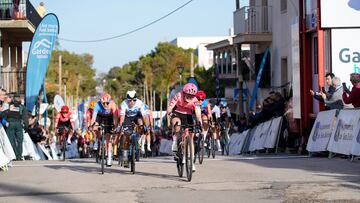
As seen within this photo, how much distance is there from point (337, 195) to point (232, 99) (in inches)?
1552

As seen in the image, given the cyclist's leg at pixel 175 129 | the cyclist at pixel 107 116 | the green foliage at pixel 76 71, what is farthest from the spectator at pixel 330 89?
the green foliage at pixel 76 71

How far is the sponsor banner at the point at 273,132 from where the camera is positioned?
77.7 ft

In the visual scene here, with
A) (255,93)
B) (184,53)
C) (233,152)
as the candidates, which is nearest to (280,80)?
(255,93)

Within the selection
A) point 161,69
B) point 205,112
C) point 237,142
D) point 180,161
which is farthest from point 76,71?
point 180,161

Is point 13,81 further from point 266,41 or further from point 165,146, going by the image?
point 266,41

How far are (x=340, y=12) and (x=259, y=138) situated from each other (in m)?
6.16

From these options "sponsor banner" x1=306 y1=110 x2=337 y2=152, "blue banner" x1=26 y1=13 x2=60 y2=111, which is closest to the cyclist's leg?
"sponsor banner" x1=306 y1=110 x2=337 y2=152

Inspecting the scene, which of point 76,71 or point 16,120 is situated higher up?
point 76,71

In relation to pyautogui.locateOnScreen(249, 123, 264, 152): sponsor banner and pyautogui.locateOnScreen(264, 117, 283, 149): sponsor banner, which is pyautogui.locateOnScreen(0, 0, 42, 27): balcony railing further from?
pyautogui.locateOnScreen(264, 117, 283, 149): sponsor banner

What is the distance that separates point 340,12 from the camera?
20.9 metres

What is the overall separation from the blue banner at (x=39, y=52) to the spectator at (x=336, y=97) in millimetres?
14943

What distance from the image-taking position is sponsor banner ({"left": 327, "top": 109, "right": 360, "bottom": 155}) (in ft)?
58.8

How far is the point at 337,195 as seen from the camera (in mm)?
11836

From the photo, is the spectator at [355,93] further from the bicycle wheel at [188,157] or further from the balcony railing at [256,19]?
Result: the balcony railing at [256,19]
